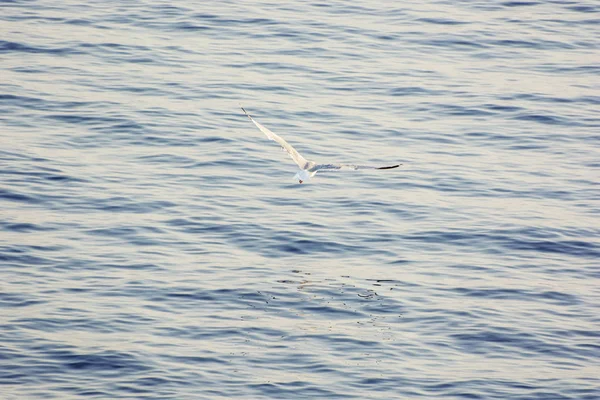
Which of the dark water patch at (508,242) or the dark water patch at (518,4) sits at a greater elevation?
the dark water patch at (518,4)

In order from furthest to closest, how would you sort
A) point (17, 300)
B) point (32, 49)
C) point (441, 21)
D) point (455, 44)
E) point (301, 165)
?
point (441, 21), point (455, 44), point (32, 49), point (301, 165), point (17, 300)

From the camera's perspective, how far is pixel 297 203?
2456 centimetres

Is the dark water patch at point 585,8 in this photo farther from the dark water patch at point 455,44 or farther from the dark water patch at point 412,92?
the dark water patch at point 412,92


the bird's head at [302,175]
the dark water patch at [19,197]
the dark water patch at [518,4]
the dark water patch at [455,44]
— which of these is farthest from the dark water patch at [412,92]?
the dark water patch at [19,197]

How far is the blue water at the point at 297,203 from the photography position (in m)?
18.4

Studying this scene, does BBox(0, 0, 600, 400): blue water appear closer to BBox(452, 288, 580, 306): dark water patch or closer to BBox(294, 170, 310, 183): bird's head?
BBox(452, 288, 580, 306): dark water patch

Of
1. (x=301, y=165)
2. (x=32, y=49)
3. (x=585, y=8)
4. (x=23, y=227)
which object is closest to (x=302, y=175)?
(x=301, y=165)

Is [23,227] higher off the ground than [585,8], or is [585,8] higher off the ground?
[585,8]

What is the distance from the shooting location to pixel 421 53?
33812 mm

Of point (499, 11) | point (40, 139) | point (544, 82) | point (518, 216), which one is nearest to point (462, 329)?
point (518, 216)

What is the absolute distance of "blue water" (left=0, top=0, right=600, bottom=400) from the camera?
18.4 m

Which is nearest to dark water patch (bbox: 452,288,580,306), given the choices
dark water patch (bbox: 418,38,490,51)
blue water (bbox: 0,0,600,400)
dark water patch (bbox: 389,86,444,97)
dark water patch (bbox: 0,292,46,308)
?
blue water (bbox: 0,0,600,400)

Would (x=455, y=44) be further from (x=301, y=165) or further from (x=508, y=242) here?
(x=301, y=165)

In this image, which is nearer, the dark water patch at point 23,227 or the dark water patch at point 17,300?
the dark water patch at point 17,300
